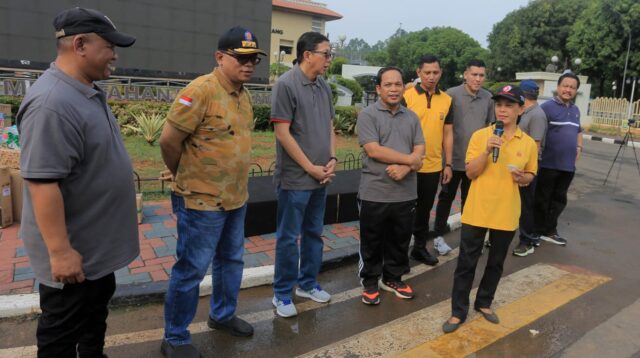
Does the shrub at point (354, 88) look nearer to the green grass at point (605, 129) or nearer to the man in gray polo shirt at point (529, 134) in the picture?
the green grass at point (605, 129)

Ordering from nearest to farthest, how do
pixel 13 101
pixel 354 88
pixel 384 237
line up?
pixel 384 237 → pixel 13 101 → pixel 354 88

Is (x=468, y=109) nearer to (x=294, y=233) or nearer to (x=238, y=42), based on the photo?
(x=294, y=233)

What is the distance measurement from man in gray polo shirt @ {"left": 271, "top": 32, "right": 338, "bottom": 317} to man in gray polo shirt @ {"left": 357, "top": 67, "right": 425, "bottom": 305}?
0.36 metres

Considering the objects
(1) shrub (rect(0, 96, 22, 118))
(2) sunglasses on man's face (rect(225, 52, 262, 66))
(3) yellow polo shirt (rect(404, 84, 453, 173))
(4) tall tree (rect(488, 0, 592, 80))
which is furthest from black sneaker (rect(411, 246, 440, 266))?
(4) tall tree (rect(488, 0, 592, 80))

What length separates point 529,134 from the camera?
506 cm

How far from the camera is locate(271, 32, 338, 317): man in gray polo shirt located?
3.36 m

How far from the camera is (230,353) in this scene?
3.00 metres

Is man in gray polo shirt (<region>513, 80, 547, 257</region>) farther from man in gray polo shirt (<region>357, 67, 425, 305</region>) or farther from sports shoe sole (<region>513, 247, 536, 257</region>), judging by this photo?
man in gray polo shirt (<region>357, 67, 425, 305</region>)

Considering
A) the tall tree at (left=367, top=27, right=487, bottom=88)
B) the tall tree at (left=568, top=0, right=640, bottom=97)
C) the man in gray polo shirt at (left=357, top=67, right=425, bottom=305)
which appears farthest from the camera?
the tall tree at (left=367, top=27, right=487, bottom=88)

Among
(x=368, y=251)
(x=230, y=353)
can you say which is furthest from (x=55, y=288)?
(x=368, y=251)

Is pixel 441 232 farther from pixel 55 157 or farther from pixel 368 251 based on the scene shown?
pixel 55 157

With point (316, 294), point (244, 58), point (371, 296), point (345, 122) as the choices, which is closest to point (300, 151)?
point (244, 58)

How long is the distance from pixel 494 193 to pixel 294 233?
149 cm

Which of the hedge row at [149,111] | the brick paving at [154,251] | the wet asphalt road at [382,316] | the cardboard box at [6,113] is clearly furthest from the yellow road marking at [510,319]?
the hedge row at [149,111]
